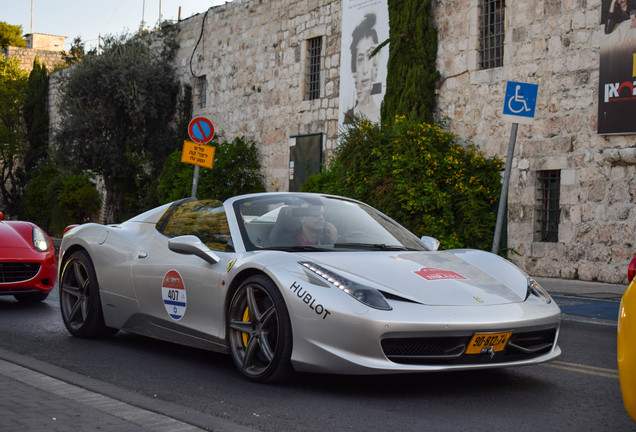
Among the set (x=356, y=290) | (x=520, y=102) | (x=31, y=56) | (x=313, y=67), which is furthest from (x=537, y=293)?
(x=31, y=56)

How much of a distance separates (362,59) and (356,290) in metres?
15.7

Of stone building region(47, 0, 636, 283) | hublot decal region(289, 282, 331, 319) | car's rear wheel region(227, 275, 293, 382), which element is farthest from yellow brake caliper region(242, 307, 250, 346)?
stone building region(47, 0, 636, 283)

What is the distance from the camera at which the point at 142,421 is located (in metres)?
4.23

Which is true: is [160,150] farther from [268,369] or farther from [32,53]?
[32,53]

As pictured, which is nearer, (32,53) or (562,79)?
(562,79)

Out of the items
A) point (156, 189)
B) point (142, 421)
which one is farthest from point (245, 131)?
point (142, 421)

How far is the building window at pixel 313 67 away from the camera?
74.3 feet

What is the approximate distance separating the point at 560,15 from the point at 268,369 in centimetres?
1204

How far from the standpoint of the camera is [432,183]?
16.1m

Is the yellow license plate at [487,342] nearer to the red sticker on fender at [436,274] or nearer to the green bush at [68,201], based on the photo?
the red sticker on fender at [436,274]

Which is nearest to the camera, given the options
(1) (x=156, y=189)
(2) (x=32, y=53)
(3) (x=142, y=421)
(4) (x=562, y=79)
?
(3) (x=142, y=421)

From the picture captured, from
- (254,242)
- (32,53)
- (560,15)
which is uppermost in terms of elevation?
(32,53)

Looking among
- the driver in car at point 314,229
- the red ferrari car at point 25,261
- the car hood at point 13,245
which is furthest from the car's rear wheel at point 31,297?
the driver in car at point 314,229

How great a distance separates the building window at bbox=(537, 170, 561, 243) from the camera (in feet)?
50.7
